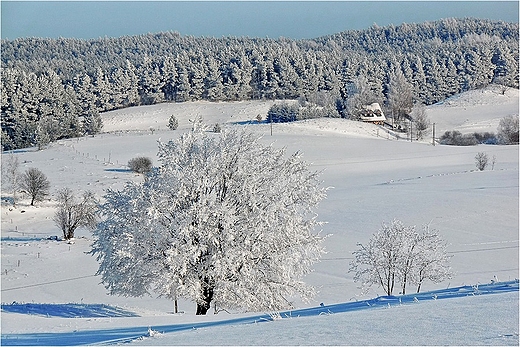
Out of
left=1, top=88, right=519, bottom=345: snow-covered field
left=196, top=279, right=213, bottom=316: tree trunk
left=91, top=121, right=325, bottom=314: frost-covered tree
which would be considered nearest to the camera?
left=1, top=88, right=519, bottom=345: snow-covered field

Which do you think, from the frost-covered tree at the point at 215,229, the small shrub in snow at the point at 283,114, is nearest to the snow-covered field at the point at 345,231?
the frost-covered tree at the point at 215,229

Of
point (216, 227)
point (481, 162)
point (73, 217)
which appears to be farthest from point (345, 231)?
point (481, 162)

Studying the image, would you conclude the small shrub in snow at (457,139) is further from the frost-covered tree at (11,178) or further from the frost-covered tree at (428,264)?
the frost-covered tree at (428,264)

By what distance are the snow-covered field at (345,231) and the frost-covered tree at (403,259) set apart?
3.31ft

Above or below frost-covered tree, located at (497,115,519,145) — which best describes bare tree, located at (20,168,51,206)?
below

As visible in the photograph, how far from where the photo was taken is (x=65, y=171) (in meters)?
64.7

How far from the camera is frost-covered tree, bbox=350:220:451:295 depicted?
23406 millimetres

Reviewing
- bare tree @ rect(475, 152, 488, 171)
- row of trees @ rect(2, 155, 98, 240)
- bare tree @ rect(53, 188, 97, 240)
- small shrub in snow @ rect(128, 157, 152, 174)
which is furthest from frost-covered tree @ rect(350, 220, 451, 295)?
small shrub in snow @ rect(128, 157, 152, 174)

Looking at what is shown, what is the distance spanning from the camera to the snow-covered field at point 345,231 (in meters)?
6.99

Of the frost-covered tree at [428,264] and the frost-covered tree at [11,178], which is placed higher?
the frost-covered tree at [428,264]

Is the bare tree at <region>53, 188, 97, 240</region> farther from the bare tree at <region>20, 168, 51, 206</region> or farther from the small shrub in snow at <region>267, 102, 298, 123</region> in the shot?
the small shrub in snow at <region>267, 102, 298, 123</region>

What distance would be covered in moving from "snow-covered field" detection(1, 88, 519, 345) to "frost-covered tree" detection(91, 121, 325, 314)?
1.17 m

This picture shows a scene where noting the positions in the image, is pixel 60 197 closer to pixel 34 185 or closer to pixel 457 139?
pixel 34 185

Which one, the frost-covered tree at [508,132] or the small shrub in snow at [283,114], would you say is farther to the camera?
A: the small shrub in snow at [283,114]
